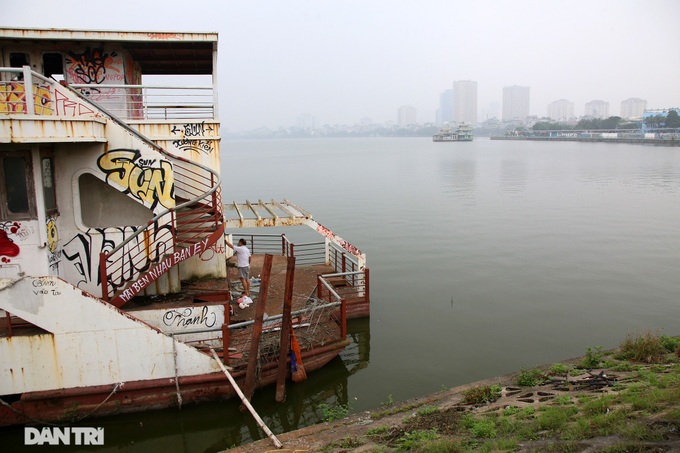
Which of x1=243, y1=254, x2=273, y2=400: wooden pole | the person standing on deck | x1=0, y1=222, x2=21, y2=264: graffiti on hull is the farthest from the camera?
the person standing on deck

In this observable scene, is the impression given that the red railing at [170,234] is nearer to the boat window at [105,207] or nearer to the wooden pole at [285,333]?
the boat window at [105,207]

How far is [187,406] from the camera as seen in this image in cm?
1045

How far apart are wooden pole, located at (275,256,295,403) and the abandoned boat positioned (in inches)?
1.7

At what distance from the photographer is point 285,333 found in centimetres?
1059

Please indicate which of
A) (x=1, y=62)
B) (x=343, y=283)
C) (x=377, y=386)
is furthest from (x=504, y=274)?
Result: (x=1, y=62)

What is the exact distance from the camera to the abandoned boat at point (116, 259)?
948 cm

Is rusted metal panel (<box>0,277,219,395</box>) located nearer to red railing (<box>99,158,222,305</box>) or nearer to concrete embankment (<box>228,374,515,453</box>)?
red railing (<box>99,158,222,305</box>)

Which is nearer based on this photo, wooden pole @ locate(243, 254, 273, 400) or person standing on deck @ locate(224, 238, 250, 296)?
wooden pole @ locate(243, 254, 273, 400)

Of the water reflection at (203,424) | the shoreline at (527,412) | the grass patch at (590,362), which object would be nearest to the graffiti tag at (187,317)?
the water reflection at (203,424)

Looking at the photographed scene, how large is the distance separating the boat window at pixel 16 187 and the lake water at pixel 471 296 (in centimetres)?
456

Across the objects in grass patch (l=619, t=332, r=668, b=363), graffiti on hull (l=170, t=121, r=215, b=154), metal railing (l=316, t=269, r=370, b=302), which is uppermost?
graffiti on hull (l=170, t=121, r=215, b=154)

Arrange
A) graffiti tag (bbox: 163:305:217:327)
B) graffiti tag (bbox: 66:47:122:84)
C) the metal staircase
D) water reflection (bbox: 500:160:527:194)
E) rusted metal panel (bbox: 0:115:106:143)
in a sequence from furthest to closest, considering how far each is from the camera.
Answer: water reflection (bbox: 500:160:527:194) → graffiti tag (bbox: 66:47:122:84) → the metal staircase → graffiti tag (bbox: 163:305:217:327) → rusted metal panel (bbox: 0:115:106:143)

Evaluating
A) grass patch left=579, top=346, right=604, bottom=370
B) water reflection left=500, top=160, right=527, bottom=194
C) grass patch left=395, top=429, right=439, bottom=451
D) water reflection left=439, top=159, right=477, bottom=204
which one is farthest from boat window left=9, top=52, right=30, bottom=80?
water reflection left=500, top=160, right=527, bottom=194

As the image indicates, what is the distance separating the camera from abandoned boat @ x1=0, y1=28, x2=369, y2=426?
948 centimetres
